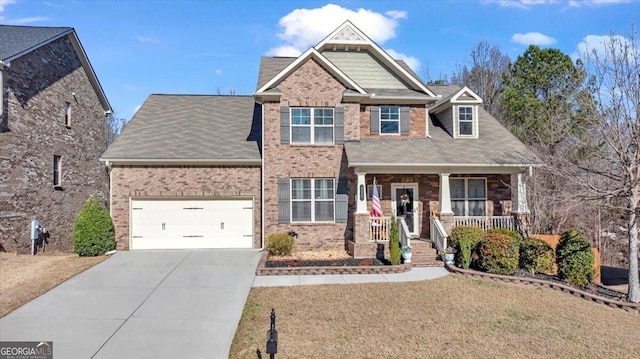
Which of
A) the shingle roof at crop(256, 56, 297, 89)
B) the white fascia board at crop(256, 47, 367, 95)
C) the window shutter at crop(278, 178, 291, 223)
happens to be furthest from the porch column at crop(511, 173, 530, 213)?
the shingle roof at crop(256, 56, 297, 89)

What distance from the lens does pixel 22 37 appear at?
50.1 ft

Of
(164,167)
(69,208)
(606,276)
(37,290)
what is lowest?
(606,276)

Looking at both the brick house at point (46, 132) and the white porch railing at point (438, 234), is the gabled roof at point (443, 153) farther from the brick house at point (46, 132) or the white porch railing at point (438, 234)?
the brick house at point (46, 132)

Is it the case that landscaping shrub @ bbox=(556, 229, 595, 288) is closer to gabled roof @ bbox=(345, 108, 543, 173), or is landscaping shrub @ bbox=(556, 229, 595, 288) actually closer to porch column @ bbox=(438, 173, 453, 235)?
gabled roof @ bbox=(345, 108, 543, 173)

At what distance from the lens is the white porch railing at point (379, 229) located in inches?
544

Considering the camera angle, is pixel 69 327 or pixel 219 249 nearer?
pixel 69 327

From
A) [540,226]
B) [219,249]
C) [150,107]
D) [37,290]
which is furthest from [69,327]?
[540,226]

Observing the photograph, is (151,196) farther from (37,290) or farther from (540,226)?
(540,226)

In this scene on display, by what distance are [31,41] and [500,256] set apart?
59.9 ft

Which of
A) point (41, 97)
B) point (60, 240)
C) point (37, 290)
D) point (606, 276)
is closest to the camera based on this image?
point (37, 290)

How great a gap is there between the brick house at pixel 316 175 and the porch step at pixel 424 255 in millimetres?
596

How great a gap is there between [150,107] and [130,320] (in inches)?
502

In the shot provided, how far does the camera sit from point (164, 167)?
14.4 meters

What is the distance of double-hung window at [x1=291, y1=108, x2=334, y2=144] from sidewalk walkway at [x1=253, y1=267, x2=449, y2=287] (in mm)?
5535
